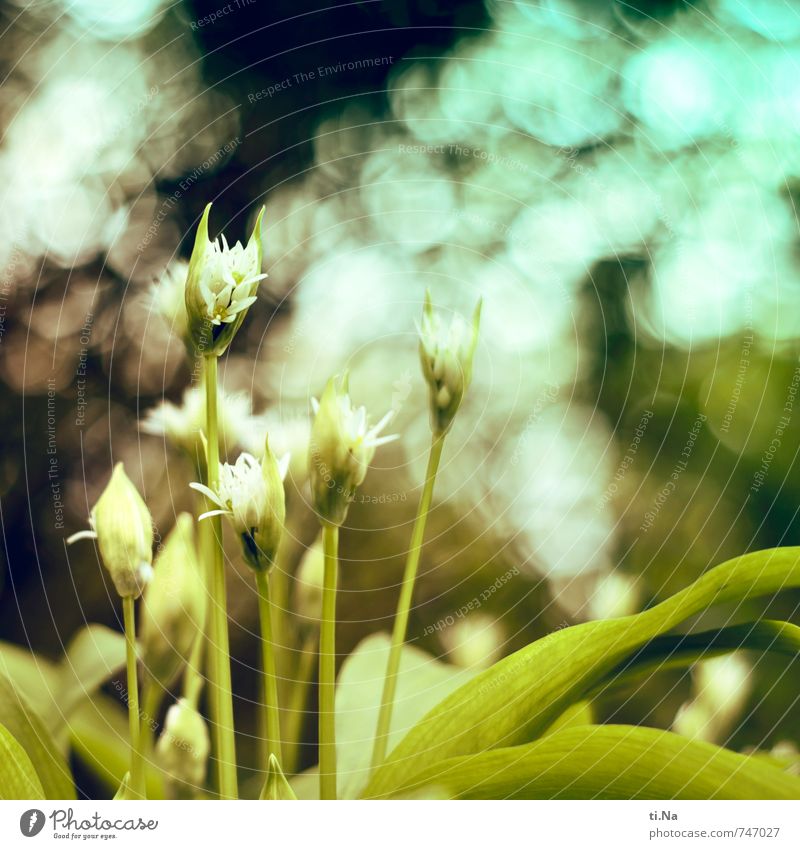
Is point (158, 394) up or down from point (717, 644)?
up

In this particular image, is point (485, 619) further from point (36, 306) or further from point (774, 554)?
point (36, 306)

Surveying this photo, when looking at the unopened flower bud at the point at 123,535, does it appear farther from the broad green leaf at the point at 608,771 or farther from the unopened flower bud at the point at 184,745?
the broad green leaf at the point at 608,771

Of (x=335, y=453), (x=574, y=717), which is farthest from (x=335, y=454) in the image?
(x=574, y=717)

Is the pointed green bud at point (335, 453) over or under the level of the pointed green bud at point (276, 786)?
over

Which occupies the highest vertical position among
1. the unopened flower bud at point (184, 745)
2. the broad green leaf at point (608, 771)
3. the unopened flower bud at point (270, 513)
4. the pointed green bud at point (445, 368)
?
the pointed green bud at point (445, 368)

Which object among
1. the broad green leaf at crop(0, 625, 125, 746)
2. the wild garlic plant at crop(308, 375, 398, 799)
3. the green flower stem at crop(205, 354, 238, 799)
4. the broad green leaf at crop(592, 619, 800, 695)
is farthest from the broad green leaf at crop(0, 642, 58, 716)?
the broad green leaf at crop(592, 619, 800, 695)

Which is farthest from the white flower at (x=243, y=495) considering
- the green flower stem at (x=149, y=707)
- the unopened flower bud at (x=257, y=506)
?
the green flower stem at (x=149, y=707)

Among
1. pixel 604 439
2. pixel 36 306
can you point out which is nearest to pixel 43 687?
pixel 36 306

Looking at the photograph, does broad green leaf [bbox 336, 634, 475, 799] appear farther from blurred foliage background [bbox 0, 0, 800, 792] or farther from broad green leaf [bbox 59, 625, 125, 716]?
broad green leaf [bbox 59, 625, 125, 716]
